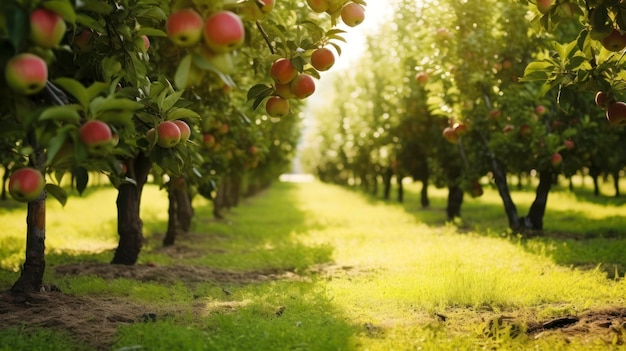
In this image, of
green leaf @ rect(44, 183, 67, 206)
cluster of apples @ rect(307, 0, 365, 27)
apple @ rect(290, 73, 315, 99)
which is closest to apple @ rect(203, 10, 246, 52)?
apple @ rect(290, 73, 315, 99)

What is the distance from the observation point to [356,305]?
22.9ft

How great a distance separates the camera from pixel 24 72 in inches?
134

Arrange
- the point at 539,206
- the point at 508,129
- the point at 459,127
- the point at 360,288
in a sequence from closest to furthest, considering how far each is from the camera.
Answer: the point at 360,288 → the point at 459,127 → the point at 508,129 → the point at 539,206

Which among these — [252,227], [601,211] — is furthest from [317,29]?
[601,211]

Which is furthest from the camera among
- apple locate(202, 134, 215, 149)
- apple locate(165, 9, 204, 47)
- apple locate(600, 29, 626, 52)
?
apple locate(202, 134, 215, 149)

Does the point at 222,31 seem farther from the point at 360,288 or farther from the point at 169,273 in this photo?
the point at 169,273

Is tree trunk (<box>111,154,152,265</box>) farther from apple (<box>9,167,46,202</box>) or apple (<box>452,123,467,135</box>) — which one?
apple (<box>452,123,467,135</box>)

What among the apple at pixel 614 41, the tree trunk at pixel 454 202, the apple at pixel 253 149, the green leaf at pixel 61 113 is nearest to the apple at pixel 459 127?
the apple at pixel 253 149

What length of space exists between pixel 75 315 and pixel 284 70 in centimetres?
366

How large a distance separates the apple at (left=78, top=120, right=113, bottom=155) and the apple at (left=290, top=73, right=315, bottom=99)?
1.41 meters

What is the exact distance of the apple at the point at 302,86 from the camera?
4355mm

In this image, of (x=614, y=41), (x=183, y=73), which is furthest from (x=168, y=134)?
(x=614, y=41)

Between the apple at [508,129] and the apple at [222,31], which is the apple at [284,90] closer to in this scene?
the apple at [222,31]

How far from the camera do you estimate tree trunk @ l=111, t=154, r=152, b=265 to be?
9.94m
